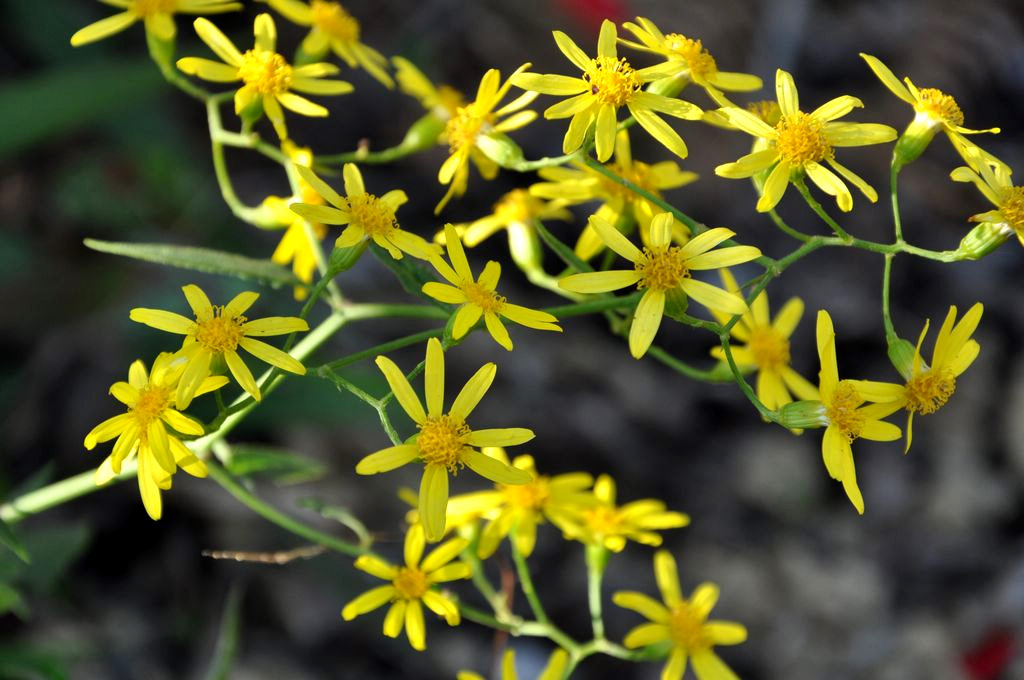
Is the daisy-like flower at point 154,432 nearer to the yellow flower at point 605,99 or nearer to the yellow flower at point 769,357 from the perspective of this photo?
the yellow flower at point 605,99

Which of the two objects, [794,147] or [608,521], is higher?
[794,147]

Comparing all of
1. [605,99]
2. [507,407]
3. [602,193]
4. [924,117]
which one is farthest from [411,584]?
[507,407]

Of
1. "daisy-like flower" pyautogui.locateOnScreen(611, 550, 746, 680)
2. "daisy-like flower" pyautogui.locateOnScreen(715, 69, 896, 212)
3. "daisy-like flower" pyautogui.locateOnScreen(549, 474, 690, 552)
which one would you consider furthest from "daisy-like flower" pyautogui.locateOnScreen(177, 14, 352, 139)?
"daisy-like flower" pyautogui.locateOnScreen(611, 550, 746, 680)

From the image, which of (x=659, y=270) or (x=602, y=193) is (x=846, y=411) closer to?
(x=659, y=270)

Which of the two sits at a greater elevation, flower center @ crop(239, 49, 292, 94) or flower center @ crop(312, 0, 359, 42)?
flower center @ crop(312, 0, 359, 42)

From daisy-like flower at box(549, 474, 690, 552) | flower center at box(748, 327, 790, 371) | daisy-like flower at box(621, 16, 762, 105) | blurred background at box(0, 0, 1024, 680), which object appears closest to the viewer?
daisy-like flower at box(621, 16, 762, 105)

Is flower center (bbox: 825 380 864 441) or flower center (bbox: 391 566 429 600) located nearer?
flower center (bbox: 825 380 864 441)

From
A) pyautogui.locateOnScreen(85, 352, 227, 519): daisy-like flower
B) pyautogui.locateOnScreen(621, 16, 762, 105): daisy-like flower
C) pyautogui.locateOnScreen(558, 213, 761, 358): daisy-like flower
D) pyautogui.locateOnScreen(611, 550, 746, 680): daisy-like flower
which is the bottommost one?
pyautogui.locateOnScreen(85, 352, 227, 519): daisy-like flower

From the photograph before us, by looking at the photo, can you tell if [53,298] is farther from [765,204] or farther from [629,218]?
[765,204]

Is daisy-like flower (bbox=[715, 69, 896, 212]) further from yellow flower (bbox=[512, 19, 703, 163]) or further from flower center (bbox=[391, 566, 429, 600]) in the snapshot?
flower center (bbox=[391, 566, 429, 600])
